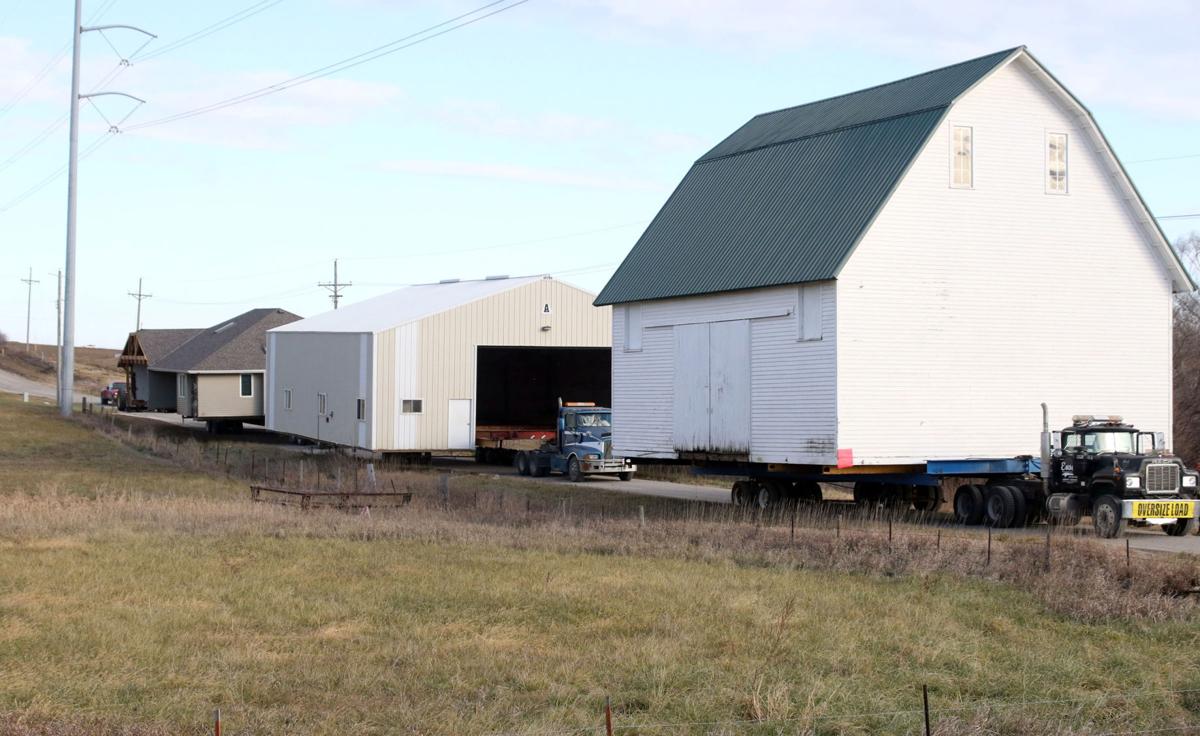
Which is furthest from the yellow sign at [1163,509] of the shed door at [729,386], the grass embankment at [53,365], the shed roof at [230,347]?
the grass embankment at [53,365]

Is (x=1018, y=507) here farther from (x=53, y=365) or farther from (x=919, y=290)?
(x=53, y=365)

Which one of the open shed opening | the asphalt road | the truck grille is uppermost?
the asphalt road

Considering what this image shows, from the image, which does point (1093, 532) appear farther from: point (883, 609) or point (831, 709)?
point (831, 709)

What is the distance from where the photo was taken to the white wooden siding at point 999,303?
88.2 feet

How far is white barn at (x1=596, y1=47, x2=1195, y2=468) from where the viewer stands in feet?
88.3

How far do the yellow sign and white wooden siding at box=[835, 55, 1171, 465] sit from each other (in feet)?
13.2

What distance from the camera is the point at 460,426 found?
157 feet

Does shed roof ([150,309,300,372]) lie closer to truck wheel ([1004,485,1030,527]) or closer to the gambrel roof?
the gambrel roof

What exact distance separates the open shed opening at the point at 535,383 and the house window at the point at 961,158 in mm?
26822

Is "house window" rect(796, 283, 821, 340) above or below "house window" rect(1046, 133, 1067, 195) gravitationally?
below

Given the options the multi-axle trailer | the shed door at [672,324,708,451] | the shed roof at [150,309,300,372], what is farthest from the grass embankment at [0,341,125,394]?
the multi-axle trailer

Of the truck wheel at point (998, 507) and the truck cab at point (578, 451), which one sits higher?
the truck cab at point (578, 451)

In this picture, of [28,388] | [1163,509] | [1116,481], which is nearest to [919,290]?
[1116,481]

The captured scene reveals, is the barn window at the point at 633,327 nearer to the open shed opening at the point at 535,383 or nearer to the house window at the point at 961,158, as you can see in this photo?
the house window at the point at 961,158
